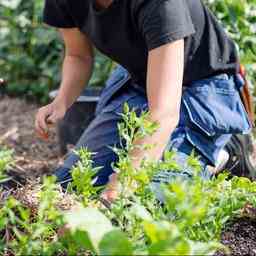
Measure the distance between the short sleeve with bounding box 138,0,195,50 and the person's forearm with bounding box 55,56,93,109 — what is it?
24.3 inches

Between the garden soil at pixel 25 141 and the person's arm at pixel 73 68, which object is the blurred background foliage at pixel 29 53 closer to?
the garden soil at pixel 25 141

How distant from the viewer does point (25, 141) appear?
13.5ft

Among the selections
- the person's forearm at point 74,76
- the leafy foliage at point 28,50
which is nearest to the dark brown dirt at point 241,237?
the person's forearm at point 74,76

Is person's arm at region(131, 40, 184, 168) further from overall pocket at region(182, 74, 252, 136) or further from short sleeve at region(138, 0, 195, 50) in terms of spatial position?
overall pocket at region(182, 74, 252, 136)

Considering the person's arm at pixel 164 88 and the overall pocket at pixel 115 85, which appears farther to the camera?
the overall pocket at pixel 115 85

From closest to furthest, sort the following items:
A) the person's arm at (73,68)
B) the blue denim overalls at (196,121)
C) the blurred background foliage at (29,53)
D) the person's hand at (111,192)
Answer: the person's hand at (111,192), the blue denim overalls at (196,121), the person's arm at (73,68), the blurred background foliage at (29,53)

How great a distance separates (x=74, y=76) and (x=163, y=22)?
720 mm

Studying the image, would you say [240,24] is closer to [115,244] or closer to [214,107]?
[214,107]

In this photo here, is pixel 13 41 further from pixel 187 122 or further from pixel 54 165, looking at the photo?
pixel 187 122

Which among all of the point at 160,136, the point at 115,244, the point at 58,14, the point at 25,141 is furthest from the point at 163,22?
the point at 25,141

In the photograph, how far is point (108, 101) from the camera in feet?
9.62

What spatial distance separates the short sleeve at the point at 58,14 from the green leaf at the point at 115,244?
4.44ft

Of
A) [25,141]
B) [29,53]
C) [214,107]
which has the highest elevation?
[214,107]

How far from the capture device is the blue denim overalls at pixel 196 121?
261 centimetres
